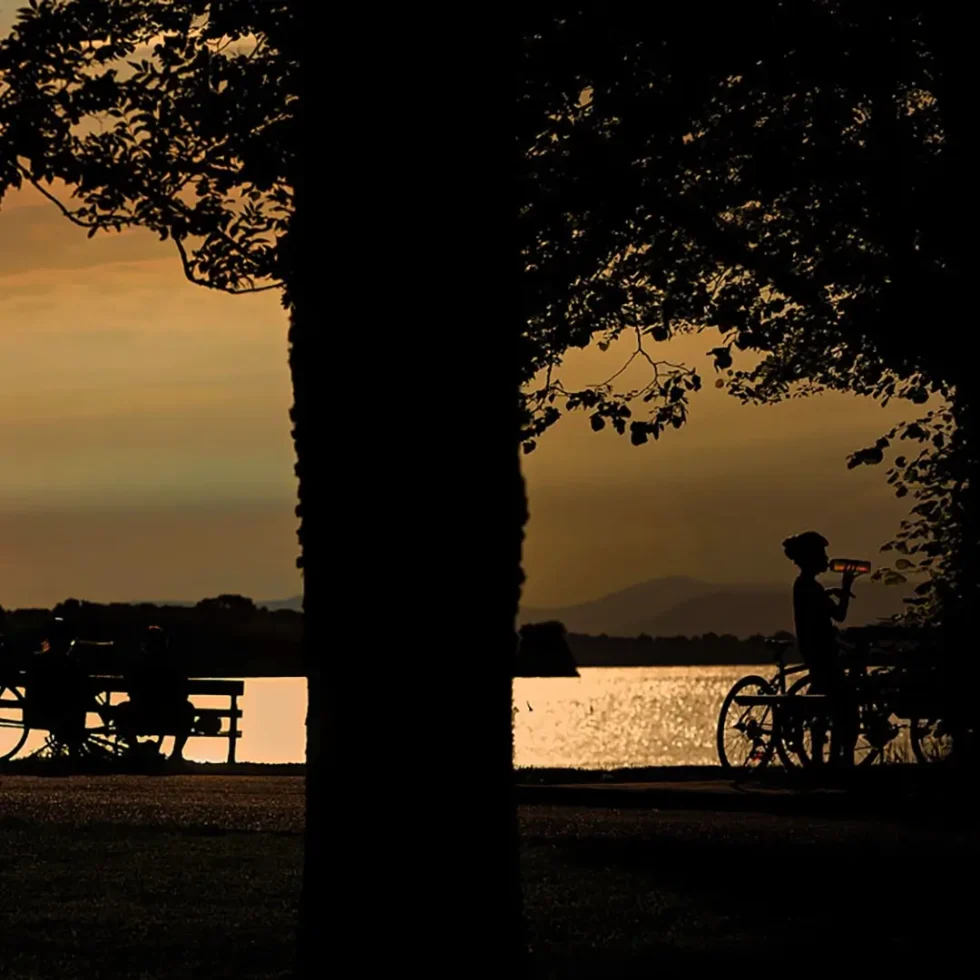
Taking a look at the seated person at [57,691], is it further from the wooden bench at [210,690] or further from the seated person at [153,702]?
the wooden bench at [210,690]

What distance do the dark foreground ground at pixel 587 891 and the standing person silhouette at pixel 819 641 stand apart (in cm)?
203

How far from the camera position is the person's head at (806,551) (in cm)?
1673

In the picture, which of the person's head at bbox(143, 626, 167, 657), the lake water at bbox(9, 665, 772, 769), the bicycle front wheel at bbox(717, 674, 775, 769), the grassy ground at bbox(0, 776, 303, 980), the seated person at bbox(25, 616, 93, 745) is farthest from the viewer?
the lake water at bbox(9, 665, 772, 769)

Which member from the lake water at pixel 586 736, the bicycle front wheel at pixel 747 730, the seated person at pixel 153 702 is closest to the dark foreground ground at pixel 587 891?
the bicycle front wheel at pixel 747 730

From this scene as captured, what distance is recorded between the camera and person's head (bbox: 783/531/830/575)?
16.7 m

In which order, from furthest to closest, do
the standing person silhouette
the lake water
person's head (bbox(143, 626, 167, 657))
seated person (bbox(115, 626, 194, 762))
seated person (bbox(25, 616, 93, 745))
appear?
1. the lake water
2. seated person (bbox(115, 626, 194, 762))
3. person's head (bbox(143, 626, 167, 657))
4. seated person (bbox(25, 616, 93, 745))
5. the standing person silhouette

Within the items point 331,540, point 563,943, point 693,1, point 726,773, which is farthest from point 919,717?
point 331,540

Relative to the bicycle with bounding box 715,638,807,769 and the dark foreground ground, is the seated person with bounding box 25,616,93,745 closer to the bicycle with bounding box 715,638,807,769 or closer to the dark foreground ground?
the dark foreground ground

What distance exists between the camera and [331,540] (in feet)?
20.6

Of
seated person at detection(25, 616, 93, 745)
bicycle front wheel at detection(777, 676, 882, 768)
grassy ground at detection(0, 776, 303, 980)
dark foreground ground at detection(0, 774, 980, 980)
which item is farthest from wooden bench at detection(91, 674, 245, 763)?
dark foreground ground at detection(0, 774, 980, 980)

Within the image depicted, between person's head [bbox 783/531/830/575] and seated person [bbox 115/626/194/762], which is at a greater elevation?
person's head [bbox 783/531/830/575]

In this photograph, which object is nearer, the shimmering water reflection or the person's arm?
the person's arm

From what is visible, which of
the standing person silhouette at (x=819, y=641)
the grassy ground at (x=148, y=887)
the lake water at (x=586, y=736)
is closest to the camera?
the grassy ground at (x=148, y=887)

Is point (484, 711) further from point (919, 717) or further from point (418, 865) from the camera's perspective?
point (919, 717)
